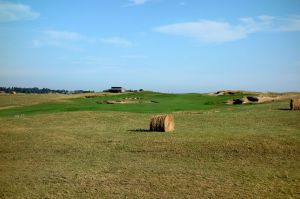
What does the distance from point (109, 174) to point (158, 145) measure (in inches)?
218

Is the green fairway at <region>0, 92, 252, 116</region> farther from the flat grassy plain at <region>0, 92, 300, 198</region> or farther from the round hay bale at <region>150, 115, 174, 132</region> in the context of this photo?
the flat grassy plain at <region>0, 92, 300, 198</region>

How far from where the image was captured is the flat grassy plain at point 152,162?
14930 mm

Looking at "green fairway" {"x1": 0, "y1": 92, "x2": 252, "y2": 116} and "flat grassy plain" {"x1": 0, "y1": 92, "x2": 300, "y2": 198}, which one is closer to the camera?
"flat grassy plain" {"x1": 0, "y1": 92, "x2": 300, "y2": 198}

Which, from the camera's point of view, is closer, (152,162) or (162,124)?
(152,162)

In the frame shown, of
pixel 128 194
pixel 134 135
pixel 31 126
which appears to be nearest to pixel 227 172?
pixel 128 194

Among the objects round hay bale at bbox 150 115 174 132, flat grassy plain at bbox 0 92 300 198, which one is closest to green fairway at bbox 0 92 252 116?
round hay bale at bbox 150 115 174 132

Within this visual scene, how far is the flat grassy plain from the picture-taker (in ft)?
49.0

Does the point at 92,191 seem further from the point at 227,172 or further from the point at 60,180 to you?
the point at 227,172

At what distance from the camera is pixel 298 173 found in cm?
1652

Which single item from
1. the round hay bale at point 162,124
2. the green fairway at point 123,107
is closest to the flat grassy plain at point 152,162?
the round hay bale at point 162,124

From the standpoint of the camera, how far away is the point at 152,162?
1861cm

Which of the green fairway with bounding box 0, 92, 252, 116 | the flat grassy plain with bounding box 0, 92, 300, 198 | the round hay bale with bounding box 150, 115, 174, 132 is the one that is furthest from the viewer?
the green fairway with bounding box 0, 92, 252, 116

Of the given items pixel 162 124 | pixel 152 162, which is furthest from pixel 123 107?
→ pixel 152 162

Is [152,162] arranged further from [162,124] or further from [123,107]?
[123,107]
